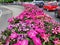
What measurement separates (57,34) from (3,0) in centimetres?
5772

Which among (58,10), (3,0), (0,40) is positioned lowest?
(3,0)

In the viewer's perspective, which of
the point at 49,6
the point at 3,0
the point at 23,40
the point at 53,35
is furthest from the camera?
the point at 3,0

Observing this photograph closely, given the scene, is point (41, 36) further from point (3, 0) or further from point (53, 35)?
point (3, 0)

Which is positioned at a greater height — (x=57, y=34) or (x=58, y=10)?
(x=57, y=34)

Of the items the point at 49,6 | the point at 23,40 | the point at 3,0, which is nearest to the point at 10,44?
the point at 23,40

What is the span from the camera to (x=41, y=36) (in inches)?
166

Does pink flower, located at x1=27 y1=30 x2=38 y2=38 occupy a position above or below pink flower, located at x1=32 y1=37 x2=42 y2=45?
above

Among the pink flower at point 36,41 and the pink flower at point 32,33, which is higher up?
the pink flower at point 32,33

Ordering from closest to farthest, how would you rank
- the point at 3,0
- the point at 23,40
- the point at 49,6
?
1. the point at 23,40
2. the point at 49,6
3. the point at 3,0

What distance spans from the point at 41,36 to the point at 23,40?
409mm

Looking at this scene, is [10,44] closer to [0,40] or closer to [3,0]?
[0,40]

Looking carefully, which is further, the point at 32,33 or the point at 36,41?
the point at 32,33

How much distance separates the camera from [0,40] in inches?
183

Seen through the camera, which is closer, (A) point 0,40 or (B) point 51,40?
(B) point 51,40
